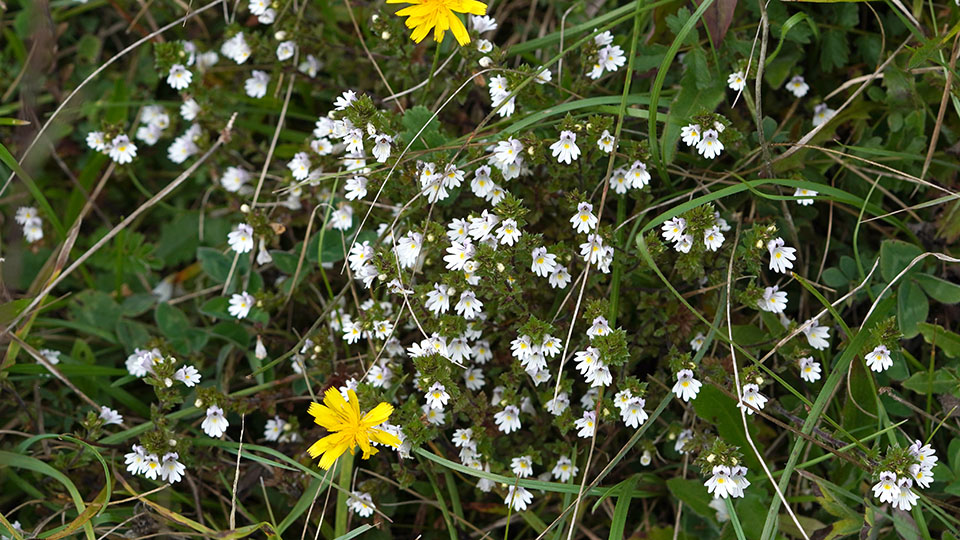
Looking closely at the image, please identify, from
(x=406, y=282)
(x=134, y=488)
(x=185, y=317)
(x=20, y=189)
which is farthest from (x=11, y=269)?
(x=406, y=282)

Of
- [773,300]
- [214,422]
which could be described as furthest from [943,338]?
[214,422]

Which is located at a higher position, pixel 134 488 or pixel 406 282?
pixel 406 282

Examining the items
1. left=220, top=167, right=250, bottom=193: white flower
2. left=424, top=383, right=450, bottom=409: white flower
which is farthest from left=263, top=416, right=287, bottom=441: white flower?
left=220, top=167, right=250, bottom=193: white flower

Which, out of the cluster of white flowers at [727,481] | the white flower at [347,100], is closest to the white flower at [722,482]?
the cluster of white flowers at [727,481]

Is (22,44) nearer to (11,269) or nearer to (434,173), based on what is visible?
(11,269)

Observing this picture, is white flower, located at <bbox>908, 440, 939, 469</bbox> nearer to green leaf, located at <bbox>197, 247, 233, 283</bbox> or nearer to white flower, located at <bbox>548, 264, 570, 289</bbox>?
white flower, located at <bbox>548, 264, 570, 289</bbox>

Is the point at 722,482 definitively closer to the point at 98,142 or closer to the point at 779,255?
the point at 779,255

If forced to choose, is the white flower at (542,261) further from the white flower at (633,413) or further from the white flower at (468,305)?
the white flower at (633,413)
